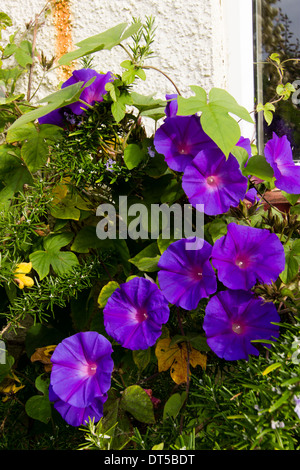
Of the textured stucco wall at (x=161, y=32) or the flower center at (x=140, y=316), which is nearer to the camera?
the flower center at (x=140, y=316)

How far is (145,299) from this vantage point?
86 cm

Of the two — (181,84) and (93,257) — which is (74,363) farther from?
(181,84)

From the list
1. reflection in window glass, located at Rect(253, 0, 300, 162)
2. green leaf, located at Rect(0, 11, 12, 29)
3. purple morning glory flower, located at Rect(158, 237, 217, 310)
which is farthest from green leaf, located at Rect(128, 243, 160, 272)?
green leaf, located at Rect(0, 11, 12, 29)

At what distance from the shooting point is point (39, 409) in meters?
0.99

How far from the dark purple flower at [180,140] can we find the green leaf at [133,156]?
7 centimetres

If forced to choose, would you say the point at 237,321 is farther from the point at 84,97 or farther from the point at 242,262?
the point at 84,97

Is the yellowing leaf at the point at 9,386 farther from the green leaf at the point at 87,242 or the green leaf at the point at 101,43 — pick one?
the green leaf at the point at 101,43

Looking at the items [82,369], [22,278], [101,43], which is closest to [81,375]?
[82,369]

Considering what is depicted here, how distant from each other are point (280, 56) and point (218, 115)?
2.51 ft

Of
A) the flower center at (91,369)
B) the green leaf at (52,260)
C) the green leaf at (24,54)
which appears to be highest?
the green leaf at (24,54)

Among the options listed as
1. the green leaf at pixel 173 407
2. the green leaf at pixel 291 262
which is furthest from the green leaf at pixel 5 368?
the green leaf at pixel 291 262

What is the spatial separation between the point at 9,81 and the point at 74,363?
869 millimetres

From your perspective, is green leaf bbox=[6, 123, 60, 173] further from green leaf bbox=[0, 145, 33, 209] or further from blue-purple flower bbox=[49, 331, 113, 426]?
blue-purple flower bbox=[49, 331, 113, 426]

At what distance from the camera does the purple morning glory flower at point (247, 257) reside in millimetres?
800
